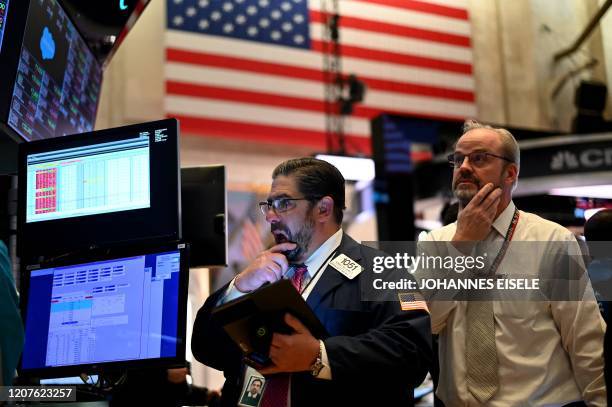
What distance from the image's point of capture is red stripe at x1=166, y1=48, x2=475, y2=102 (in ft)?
30.4

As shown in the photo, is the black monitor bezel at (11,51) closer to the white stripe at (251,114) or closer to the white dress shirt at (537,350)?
the white dress shirt at (537,350)

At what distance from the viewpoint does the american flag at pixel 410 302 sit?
227 cm

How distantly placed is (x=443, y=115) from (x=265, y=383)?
8811mm

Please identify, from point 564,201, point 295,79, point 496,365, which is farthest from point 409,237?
point 496,365

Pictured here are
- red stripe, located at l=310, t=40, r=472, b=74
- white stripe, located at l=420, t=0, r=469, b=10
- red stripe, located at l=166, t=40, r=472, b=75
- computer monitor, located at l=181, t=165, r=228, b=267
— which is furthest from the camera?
white stripe, located at l=420, t=0, r=469, b=10

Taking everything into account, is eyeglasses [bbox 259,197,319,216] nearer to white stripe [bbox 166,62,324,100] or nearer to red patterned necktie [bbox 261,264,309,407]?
red patterned necktie [bbox 261,264,309,407]

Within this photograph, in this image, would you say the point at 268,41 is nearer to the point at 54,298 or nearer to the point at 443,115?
the point at 443,115

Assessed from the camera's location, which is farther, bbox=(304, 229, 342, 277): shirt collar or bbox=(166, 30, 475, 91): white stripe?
bbox=(166, 30, 475, 91): white stripe

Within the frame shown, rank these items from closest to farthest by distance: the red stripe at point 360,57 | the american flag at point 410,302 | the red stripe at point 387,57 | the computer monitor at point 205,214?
the american flag at point 410,302, the computer monitor at point 205,214, the red stripe at point 360,57, the red stripe at point 387,57

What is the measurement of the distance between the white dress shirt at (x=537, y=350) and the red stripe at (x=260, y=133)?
21.9ft

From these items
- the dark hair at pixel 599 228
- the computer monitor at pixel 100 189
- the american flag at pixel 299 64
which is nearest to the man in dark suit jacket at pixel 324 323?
the computer monitor at pixel 100 189

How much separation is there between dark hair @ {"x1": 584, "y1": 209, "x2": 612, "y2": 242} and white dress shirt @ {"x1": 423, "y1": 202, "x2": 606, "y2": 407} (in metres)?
0.20

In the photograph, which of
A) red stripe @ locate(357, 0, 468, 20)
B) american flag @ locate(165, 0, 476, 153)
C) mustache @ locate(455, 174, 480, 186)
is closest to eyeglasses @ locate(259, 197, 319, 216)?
mustache @ locate(455, 174, 480, 186)

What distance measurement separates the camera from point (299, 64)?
9.94 metres
